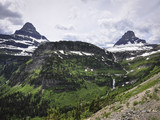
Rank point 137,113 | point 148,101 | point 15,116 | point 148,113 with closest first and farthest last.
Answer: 1. point 148,113
2. point 137,113
3. point 148,101
4. point 15,116

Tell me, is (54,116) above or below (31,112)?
above

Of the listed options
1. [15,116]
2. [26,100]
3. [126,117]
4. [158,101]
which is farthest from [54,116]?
[26,100]

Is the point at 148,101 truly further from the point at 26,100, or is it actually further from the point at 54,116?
the point at 26,100

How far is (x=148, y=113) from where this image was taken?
18.2m

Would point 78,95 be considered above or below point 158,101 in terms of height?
below

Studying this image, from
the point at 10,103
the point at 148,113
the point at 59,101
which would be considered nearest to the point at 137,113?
the point at 148,113

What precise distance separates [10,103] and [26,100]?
1087 inches

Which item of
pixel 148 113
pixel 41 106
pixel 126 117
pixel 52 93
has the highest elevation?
pixel 148 113

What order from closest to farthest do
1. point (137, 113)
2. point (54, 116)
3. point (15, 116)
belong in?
point (137, 113) → point (54, 116) → point (15, 116)

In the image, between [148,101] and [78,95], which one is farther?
[78,95]

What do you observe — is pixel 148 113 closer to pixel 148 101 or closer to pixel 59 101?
pixel 148 101

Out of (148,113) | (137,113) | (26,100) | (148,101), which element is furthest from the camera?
(26,100)

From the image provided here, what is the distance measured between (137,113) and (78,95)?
182058mm

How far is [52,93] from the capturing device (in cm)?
19400
